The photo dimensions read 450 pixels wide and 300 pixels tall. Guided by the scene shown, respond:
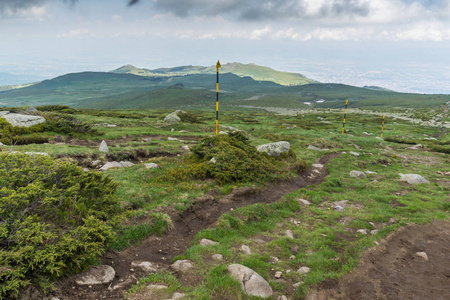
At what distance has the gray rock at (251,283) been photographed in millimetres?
7333

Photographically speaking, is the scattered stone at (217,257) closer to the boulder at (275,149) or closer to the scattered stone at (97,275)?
the scattered stone at (97,275)

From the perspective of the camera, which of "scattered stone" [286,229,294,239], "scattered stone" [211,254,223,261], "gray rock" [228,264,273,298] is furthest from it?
"scattered stone" [286,229,294,239]

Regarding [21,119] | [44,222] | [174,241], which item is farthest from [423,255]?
[21,119]

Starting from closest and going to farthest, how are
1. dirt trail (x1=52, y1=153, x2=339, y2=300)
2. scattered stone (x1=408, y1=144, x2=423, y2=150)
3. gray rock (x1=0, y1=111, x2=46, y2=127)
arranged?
dirt trail (x1=52, y1=153, x2=339, y2=300) → gray rock (x1=0, y1=111, x2=46, y2=127) → scattered stone (x1=408, y1=144, x2=423, y2=150)

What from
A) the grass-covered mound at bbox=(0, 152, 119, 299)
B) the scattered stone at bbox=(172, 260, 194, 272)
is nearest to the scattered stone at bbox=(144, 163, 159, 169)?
the grass-covered mound at bbox=(0, 152, 119, 299)

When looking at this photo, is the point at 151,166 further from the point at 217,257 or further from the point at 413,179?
the point at 413,179

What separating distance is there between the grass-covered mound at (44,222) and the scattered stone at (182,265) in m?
2.54

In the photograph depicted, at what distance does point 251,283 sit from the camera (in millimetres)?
7504

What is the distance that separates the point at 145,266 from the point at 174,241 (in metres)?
2.14

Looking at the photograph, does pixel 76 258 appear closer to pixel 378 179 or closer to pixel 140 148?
pixel 140 148

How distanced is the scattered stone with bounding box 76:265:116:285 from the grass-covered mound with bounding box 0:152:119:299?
0.25m

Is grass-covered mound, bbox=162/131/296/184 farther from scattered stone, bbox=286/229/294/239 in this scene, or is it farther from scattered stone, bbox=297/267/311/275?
scattered stone, bbox=297/267/311/275

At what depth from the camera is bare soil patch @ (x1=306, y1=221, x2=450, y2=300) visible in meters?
7.56

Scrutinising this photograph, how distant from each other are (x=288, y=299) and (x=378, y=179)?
19.3 meters
